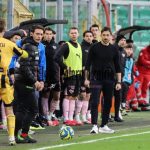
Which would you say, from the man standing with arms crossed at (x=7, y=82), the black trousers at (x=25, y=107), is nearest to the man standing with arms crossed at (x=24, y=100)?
the black trousers at (x=25, y=107)

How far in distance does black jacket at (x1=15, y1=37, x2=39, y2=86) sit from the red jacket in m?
10.2

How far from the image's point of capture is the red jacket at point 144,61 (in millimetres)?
25109

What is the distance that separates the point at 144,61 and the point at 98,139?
11515 mm

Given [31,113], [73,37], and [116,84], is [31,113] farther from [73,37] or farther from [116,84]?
[73,37]

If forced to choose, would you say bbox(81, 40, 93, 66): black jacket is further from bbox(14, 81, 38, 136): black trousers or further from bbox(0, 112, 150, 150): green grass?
bbox(14, 81, 38, 136): black trousers

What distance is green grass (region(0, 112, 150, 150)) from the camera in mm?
12375

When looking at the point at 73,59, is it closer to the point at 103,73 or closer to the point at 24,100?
the point at 103,73

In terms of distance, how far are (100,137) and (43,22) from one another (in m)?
4.89

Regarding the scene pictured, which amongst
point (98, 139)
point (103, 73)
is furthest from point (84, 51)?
point (98, 139)

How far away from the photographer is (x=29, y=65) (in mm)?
14258

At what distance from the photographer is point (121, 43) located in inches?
824

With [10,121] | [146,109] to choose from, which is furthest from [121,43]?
[10,121]

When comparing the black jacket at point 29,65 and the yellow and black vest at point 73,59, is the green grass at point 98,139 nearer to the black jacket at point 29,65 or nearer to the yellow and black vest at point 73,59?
the black jacket at point 29,65

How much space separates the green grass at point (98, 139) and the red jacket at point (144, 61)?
7238mm
